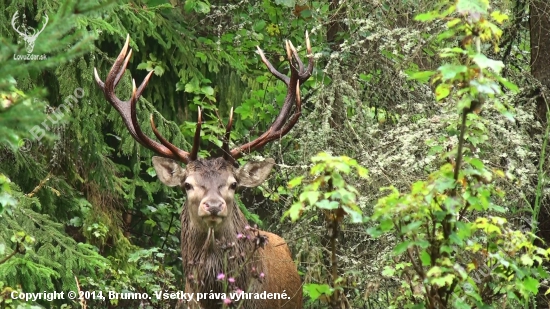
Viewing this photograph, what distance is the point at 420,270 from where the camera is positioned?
556 cm

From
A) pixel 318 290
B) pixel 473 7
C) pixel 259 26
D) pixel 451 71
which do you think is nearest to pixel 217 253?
pixel 318 290

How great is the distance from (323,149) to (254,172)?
67 cm

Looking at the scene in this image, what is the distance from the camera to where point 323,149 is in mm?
8414

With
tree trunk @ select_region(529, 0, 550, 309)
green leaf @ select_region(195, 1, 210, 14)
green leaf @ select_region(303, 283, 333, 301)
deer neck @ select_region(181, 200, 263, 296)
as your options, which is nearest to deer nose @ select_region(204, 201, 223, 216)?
deer neck @ select_region(181, 200, 263, 296)

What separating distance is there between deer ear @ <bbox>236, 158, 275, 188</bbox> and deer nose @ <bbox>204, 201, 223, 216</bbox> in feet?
2.26

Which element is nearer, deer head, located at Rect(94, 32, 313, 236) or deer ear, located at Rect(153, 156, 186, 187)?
deer head, located at Rect(94, 32, 313, 236)

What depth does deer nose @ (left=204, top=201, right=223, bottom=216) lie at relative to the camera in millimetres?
7367

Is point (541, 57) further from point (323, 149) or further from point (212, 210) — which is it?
point (212, 210)

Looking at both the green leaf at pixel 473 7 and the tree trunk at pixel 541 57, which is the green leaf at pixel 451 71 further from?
the tree trunk at pixel 541 57

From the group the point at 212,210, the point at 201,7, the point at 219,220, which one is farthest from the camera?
the point at 201,7

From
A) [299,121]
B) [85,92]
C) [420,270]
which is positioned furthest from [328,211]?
[85,92]

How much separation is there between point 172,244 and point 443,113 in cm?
401

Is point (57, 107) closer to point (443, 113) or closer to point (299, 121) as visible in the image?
point (299, 121)

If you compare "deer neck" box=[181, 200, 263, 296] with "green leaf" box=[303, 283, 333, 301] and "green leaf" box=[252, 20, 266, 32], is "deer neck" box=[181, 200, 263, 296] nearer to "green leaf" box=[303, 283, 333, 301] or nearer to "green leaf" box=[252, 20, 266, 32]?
"green leaf" box=[303, 283, 333, 301]
